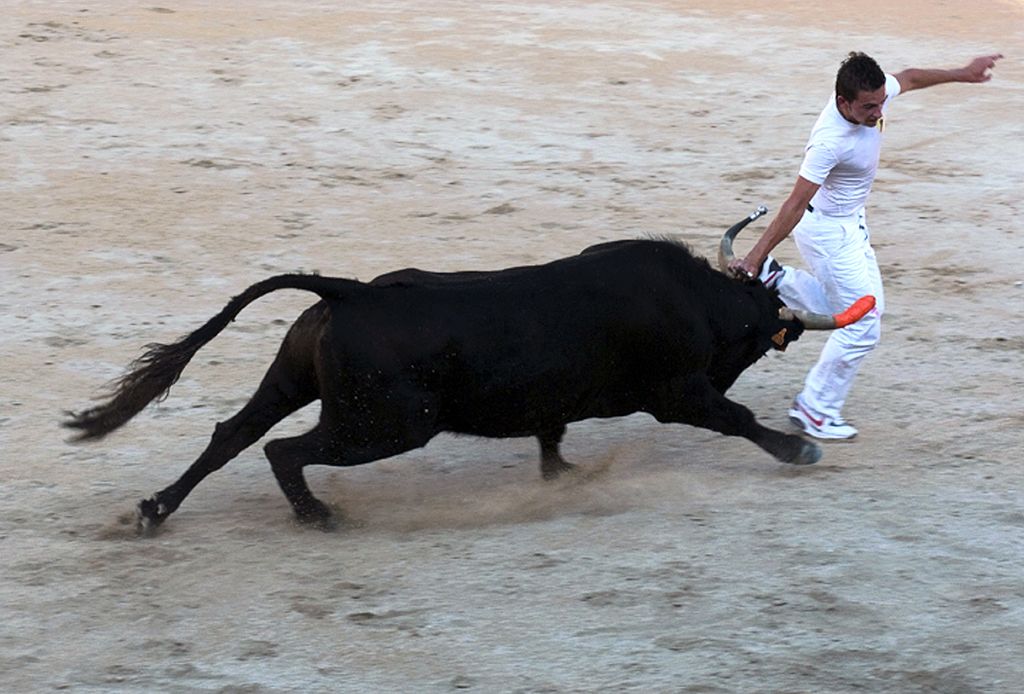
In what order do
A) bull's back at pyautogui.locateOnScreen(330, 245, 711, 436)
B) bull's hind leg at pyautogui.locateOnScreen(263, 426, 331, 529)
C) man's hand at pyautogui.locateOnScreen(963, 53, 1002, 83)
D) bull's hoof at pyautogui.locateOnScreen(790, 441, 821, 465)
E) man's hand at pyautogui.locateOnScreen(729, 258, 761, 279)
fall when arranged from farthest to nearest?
man's hand at pyautogui.locateOnScreen(963, 53, 1002, 83), man's hand at pyautogui.locateOnScreen(729, 258, 761, 279), bull's hoof at pyautogui.locateOnScreen(790, 441, 821, 465), bull's hind leg at pyautogui.locateOnScreen(263, 426, 331, 529), bull's back at pyautogui.locateOnScreen(330, 245, 711, 436)

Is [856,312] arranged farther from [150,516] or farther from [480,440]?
[150,516]

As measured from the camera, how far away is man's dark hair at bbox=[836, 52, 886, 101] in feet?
21.7

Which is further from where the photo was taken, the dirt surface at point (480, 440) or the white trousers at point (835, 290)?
the white trousers at point (835, 290)

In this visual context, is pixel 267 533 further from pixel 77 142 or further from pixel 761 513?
pixel 77 142

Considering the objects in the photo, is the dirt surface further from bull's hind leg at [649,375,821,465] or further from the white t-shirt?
the white t-shirt

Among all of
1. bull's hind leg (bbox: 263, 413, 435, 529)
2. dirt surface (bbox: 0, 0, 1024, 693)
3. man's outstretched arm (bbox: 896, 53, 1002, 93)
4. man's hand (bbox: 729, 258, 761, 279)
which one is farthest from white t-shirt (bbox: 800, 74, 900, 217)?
bull's hind leg (bbox: 263, 413, 435, 529)

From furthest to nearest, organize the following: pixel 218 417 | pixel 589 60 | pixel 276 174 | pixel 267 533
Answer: pixel 589 60 < pixel 276 174 < pixel 218 417 < pixel 267 533

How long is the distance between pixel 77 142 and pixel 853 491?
6556 millimetres

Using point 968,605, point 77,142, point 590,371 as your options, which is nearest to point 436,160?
point 77,142

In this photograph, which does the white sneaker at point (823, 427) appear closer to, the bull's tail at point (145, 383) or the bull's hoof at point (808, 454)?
the bull's hoof at point (808, 454)

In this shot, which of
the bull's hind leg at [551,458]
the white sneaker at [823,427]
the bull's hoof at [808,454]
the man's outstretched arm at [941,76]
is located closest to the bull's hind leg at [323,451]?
the bull's hind leg at [551,458]

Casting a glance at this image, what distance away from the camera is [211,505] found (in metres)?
6.23

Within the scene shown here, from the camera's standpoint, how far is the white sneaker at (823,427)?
6.98 meters

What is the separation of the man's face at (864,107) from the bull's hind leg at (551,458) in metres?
1.71
